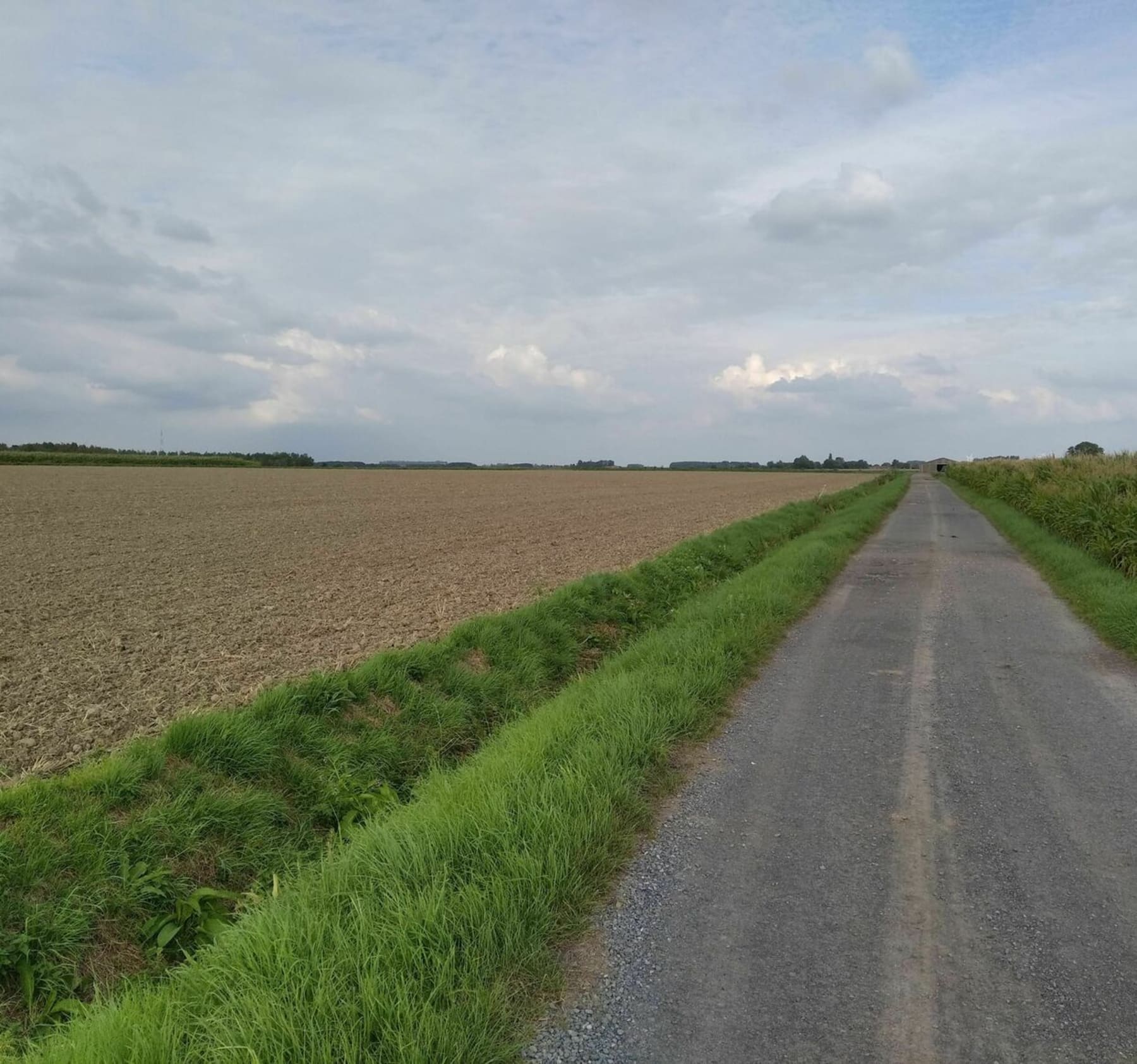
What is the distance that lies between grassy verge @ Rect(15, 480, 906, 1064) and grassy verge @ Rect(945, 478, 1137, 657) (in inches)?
264

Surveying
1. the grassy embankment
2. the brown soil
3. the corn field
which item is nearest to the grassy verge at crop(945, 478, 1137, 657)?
the grassy embankment

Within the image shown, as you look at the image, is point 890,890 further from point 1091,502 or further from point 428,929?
point 1091,502

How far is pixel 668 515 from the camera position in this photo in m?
32.3

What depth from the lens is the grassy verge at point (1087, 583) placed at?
893 centimetres

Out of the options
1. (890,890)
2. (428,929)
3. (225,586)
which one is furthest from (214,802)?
(225,586)

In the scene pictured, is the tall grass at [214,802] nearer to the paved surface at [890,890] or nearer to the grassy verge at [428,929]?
the grassy verge at [428,929]

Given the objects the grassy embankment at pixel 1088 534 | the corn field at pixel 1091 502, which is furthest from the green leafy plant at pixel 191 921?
the corn field at pixel 1091 502

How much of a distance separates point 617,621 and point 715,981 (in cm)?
837

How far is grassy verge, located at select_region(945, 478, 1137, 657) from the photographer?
8.93 metres

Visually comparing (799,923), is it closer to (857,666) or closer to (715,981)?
(715,981)

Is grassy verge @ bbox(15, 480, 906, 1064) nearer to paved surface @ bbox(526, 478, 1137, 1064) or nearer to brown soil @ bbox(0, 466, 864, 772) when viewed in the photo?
paved surface @ bbox(526, 478, 1137, 1064)

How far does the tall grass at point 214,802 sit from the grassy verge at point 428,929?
0.60 m

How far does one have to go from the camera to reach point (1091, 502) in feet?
53.7

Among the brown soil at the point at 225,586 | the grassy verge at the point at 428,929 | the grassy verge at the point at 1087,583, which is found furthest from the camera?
the grassy verge at the point at 1087,583
